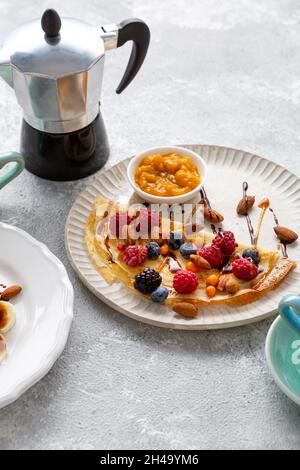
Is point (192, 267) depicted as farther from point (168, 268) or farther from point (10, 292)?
point (10, 292)

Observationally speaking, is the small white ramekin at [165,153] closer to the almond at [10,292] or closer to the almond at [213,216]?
the almond at [213,216]

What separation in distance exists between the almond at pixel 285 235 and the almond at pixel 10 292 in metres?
0.51

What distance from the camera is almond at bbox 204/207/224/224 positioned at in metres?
1.34

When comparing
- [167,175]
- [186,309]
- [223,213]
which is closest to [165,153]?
[167,175]

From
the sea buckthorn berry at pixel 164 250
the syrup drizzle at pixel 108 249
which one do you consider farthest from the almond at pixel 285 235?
the syrup drizzle at pixel 108 249

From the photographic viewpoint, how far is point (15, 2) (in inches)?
79.3

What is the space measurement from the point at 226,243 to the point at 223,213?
0.13 metres

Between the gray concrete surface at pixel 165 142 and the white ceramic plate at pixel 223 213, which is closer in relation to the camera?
the gray concrete surface at pixel 165 142

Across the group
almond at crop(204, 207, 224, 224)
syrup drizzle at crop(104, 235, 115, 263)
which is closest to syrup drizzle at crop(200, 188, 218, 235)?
almond at crop(204, 207, 224, 224)

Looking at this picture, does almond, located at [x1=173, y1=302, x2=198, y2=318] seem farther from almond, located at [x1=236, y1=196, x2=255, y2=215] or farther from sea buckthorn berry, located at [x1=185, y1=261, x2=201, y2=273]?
almond, located at [x1=236, y1=196, x2=255, y2=215]

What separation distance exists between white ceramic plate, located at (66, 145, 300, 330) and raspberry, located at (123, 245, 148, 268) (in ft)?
0.18

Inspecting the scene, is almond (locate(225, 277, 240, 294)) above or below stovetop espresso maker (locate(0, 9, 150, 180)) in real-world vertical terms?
below

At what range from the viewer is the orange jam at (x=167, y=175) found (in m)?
1.38

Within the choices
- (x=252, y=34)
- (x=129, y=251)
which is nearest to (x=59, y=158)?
(x=129, y=251)
